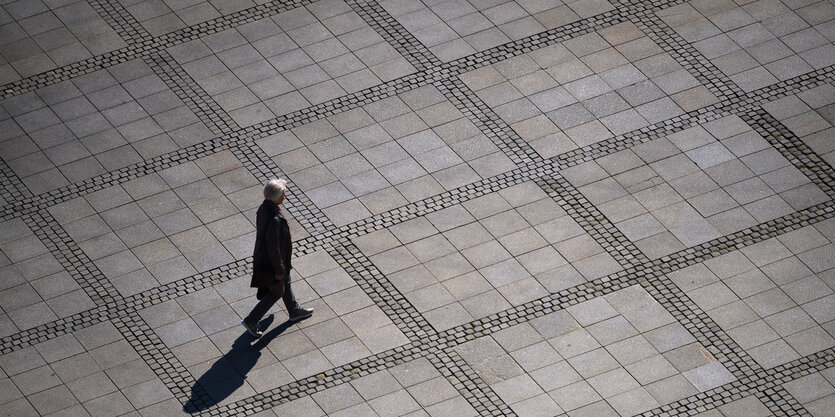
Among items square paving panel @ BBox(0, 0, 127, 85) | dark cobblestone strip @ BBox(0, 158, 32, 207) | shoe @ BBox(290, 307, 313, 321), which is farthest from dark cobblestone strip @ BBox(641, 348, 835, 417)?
square paving panel @ BBox(0, 0, 127, 85)

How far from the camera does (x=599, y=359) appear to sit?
12.0 metres

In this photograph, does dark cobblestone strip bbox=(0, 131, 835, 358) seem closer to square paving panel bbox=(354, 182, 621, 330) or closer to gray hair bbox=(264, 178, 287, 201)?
square paving panel bbox=(354, 182, 621, 330)

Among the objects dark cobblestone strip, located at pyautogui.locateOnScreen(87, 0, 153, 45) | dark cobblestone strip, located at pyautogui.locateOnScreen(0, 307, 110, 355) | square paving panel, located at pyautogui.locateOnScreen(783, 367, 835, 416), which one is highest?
square paving panel, located at pyautogui.locateOnScreen(783, 367, 835, 416)

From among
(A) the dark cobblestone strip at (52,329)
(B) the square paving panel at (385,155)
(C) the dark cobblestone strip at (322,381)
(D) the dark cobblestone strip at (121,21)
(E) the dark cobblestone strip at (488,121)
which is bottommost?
(A) the dark cobblestone strip at (52,329)

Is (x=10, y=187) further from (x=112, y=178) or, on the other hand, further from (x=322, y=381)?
(x=322, y=381)

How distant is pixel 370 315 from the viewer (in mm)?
12555

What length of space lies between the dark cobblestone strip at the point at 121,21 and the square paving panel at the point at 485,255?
456cm

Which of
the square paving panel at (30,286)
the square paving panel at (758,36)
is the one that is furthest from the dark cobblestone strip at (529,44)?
the square paving panel at (30,286)

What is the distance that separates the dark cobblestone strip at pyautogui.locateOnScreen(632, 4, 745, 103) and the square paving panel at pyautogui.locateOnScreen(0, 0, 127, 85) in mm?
6248

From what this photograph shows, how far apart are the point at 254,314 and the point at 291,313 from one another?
43 cm

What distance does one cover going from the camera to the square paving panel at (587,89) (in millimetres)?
14625

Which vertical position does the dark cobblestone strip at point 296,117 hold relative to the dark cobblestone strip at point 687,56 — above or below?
below

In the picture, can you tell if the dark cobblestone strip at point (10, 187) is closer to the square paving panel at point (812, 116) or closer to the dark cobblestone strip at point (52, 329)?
the dark cobblestone strip at point (52, 329)

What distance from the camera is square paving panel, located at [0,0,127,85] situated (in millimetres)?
15883
